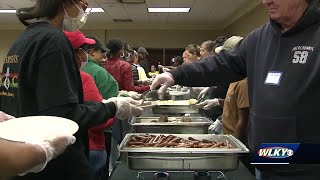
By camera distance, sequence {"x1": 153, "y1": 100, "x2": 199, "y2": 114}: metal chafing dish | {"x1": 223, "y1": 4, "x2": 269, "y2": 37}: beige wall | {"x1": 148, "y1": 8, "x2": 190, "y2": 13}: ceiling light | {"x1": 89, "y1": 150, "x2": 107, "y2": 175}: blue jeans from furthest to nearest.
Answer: {"x1": 148, "y1": 8, "x2": 190, "y2": 13}: ceiling light
{"x1": 223, "y1": 4, "x2": 269, "y2": 37}: beige wall
{"x1": 153, "y1": 100, "x2": 199, "y2": 114}: metal chafing dish
{"x1": 89, "y1": 150, "x2": 107, "y2": 175}: blue jeans

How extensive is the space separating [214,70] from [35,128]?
808 millimetres

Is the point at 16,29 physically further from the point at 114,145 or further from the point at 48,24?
the point at 48,24

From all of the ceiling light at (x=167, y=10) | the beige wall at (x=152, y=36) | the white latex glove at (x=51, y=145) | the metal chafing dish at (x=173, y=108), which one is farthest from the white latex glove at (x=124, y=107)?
the beige wall at (x=152, y=36)

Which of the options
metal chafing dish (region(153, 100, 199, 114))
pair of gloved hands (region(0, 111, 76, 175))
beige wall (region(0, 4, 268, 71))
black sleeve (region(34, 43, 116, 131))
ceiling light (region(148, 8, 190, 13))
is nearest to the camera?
pair of gloved hands (region(0, 111, 76, 175))

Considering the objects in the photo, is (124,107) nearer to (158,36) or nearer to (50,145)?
(50,145)

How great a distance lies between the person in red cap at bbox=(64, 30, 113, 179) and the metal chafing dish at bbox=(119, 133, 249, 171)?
0.42m

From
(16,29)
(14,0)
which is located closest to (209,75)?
(14,0)

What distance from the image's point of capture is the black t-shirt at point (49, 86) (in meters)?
1.14

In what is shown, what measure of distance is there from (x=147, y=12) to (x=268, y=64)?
7.51 m

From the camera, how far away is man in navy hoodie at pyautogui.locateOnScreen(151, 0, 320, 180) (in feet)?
3.84

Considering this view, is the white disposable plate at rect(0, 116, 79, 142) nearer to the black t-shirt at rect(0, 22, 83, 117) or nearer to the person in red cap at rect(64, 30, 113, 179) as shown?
the black t-shirt at rect(0, 22, 83, 117)

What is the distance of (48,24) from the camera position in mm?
1262

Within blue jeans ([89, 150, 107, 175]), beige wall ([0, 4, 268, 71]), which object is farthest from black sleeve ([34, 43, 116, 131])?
beige wall ([0, 4, 268, 71])
